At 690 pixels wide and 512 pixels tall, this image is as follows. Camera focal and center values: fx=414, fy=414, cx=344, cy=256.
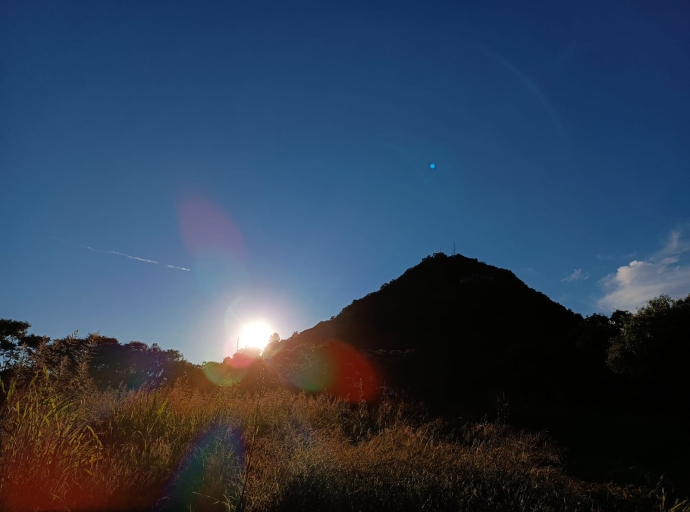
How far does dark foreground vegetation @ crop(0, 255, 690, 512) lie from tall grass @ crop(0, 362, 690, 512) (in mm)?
16

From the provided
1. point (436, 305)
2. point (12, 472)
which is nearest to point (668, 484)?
point (12, 472)

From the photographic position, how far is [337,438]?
523 cm

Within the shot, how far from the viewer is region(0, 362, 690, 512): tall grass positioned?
2.78 m

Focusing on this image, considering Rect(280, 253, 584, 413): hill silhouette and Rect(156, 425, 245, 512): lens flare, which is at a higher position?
Rect(280, 253, 584, 413): hill silhouette

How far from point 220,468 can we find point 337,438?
6.53ft

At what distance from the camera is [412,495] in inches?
128

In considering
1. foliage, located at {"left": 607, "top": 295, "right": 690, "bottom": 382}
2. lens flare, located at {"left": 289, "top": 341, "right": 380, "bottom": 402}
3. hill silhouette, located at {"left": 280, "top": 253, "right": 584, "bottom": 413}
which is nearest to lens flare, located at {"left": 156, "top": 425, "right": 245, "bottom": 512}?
lens flare, located at {"left": 289, "top": 341, "right": 380, "bottom": 402}

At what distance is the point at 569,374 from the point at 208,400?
17263 millimetres

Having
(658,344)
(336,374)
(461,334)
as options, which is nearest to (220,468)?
(336,374)

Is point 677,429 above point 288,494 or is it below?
below

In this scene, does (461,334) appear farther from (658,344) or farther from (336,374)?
(336,374)

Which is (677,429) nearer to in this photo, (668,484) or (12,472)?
(668,484)

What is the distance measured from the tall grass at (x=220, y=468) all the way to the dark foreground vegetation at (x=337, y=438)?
16 mm

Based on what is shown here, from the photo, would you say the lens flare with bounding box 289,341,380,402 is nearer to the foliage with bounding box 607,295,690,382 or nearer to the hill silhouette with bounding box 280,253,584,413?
the hill silhouette with bounding box 280,253,584,413
